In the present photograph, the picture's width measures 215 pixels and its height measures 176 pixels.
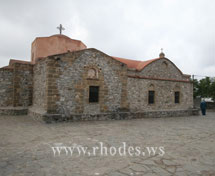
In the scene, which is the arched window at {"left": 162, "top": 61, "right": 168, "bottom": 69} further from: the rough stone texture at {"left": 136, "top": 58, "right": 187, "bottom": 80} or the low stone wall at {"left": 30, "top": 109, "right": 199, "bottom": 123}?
the low stone wall at {"left": 30, "top": 109, "right": 199, "bottom": 123}

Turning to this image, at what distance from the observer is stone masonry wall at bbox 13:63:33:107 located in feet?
36.3

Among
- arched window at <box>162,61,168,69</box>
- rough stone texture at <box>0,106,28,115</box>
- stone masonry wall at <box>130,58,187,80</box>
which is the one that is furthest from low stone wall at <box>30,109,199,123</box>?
arched window at <box>162,61,168,69</box>

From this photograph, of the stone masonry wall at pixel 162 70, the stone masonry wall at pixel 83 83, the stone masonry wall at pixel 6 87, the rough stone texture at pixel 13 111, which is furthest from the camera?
the stone masonry wall at pixel 162 70

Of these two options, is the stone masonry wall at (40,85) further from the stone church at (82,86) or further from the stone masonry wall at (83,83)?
the stone masonry wall at (83,83)

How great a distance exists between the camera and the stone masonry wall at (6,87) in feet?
35.6

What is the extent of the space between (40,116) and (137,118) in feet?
20.3

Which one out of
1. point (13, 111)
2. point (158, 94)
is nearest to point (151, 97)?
point (158, 94)

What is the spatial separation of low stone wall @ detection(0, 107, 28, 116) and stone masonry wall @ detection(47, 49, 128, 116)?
2.93m

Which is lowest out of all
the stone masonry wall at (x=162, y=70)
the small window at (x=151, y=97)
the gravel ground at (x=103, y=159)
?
the gravel ground at (x=103, y=159)

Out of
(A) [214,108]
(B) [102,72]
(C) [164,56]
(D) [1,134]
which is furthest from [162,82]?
(D) [1,134]

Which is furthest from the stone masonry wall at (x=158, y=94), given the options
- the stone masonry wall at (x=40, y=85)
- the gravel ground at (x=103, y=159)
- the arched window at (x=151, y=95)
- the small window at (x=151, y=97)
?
the gravel ground at (x=103, y=159)

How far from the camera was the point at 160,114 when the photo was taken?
12.3 metres

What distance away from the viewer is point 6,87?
1102cm

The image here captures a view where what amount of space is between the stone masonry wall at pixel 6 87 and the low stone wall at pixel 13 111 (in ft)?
3.26
